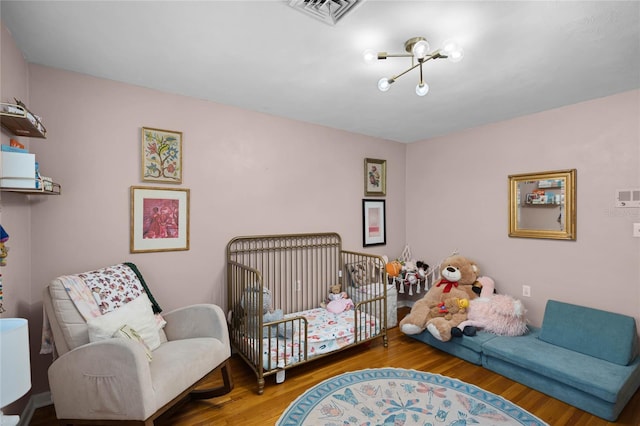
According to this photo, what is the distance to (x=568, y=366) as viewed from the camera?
2.20m

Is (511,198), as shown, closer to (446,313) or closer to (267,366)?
(446,313)

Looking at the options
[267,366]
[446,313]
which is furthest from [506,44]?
[267,366]

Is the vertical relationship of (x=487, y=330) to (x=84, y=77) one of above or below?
below

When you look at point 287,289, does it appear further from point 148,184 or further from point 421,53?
point 421,53

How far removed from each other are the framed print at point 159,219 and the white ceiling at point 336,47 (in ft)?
2.83

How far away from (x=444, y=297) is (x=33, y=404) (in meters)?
3.44

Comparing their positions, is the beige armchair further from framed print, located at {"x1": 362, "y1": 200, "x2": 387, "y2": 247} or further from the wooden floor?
framed print, located at {"x1": 362, "y1": 200, "x2": 387, "y2": 247}

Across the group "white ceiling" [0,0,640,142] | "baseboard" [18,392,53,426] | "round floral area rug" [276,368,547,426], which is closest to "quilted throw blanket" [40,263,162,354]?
"baseboard" [18,392,53,426]

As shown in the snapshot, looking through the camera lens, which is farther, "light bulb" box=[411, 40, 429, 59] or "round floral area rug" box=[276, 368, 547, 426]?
"round floral area rug" box=[276, 368, 547, 426]

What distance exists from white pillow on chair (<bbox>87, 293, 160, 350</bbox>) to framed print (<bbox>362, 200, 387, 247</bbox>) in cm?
252

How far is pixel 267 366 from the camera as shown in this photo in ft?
7.53

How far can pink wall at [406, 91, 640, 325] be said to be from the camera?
8.24 feet

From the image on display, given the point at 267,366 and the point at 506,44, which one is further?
the point at 267,366

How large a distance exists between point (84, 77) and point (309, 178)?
2074 mm
